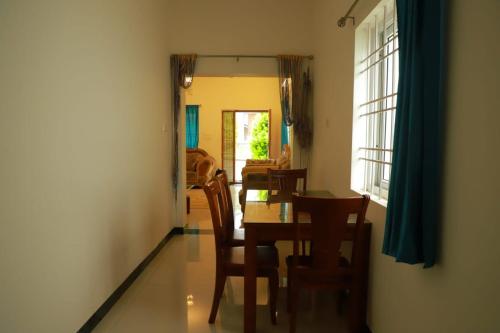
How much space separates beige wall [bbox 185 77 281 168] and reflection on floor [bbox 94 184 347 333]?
21.7 ft

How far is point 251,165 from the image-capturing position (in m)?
8.05

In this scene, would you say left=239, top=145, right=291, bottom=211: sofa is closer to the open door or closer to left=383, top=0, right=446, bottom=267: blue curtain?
the open door

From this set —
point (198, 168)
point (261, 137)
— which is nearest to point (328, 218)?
point (198, 168)

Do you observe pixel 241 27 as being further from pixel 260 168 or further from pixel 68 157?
pixel 260 168

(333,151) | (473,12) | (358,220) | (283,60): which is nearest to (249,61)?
(283,60)

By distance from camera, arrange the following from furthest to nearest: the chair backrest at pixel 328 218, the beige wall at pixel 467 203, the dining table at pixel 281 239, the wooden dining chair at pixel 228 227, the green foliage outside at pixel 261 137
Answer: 1. the green foliage outside at pixel 261 137
2. the wooden dining chair at pixel 228 227
3. the dining table at pixel 281 239
4. the chair backrest at pixel 328 218
5. the beige wall at pixel 467 203

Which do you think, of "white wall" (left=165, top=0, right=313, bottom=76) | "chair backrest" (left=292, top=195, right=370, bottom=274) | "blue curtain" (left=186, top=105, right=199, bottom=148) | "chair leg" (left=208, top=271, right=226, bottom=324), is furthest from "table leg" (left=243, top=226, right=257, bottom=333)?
"blue curtain" (left=186, top=105, right=199, bottom=148)

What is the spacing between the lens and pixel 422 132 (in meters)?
1.28

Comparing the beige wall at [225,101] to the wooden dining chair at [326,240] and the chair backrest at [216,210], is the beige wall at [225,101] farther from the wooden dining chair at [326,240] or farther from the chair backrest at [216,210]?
the wooden dining chair at [326,240]

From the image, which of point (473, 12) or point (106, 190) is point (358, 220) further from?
point (106, 190)

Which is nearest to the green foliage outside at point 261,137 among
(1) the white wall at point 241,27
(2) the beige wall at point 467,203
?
(1) the white wall at point 241,27

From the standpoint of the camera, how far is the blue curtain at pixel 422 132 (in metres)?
1.25

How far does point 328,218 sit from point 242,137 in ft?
27.3

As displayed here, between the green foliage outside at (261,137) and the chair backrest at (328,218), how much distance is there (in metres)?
8.07
